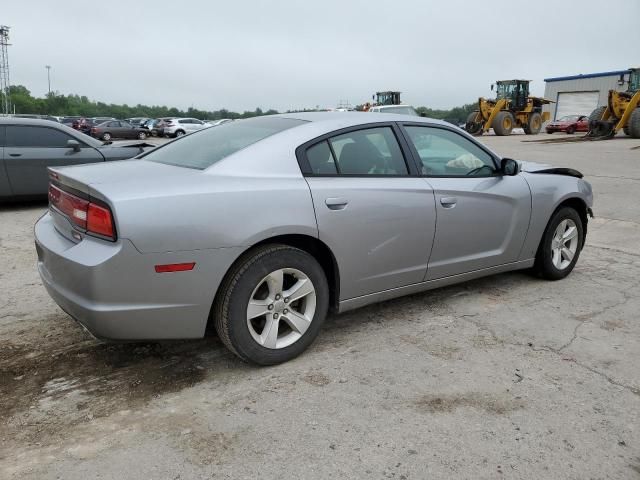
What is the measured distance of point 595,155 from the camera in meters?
16.9

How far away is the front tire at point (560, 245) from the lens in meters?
4.49

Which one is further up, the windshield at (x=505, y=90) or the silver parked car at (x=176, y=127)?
the windshield at (x=505, y=90)

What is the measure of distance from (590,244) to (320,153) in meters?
4.34

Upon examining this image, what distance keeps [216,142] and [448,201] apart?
162 centimetres

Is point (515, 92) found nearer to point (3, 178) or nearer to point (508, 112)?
point (508, 112)

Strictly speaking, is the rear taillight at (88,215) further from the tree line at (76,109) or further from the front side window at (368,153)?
the tree line at (76,109)

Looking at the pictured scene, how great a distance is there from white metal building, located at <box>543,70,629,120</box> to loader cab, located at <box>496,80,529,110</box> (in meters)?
13.5

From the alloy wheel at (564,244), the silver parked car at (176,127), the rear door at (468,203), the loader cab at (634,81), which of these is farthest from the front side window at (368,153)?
the silver parked car at (176,127)

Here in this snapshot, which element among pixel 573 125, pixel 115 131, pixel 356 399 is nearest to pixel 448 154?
pixel 356 399

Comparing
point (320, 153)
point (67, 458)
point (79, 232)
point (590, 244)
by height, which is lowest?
point (67, 458)

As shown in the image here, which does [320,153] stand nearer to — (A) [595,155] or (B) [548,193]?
(B) [548,193]

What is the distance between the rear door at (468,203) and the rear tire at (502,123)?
89.7 feet

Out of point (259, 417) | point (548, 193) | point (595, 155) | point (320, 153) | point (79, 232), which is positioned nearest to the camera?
point (259, 417)

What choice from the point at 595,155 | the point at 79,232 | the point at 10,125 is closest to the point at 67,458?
the point at 79,232
